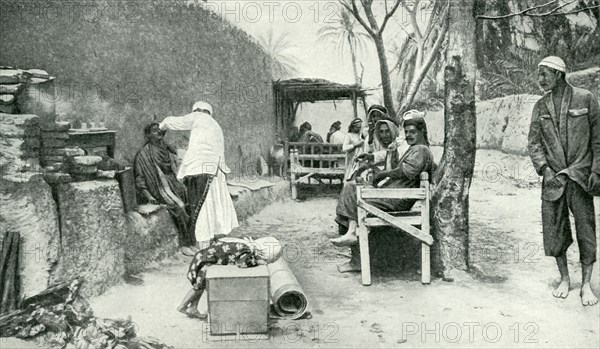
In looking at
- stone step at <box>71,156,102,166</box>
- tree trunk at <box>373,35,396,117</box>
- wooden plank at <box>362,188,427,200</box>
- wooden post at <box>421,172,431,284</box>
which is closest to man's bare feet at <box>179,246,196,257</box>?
stone step at <box>71,156,102,166</box>

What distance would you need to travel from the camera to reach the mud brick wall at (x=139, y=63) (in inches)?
165

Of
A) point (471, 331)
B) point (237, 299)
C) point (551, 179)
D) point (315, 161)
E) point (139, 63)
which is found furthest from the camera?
point (315, 161)

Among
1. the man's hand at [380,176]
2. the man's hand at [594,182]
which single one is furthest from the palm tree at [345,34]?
the man's hand at [594,182]

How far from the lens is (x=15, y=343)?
11.8 feet

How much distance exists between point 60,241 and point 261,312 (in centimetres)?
146

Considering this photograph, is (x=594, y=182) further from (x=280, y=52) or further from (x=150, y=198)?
(x=150, y=198)

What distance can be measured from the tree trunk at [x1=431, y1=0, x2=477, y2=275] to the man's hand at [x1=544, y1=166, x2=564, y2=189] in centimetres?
63

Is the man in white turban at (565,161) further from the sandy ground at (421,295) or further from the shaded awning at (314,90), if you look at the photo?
the shaded awning at (314,90)

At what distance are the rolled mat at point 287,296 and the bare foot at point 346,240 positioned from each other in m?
0.65

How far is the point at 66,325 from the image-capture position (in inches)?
146

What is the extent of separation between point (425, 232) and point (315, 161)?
162 centimetres

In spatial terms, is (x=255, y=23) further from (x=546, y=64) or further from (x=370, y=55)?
(x=546, y=64)

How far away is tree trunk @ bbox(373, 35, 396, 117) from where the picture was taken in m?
→ 5.01

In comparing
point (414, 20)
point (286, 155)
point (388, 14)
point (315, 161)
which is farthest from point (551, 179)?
point (286, 155)
